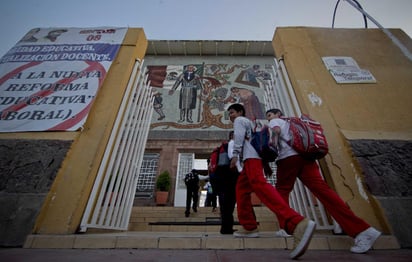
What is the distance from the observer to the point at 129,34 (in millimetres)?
3908

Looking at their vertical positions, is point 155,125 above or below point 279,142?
above

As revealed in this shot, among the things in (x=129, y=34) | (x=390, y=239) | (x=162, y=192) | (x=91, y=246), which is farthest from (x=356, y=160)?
(x=162, y=192)

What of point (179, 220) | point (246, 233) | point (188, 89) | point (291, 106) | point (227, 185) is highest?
point (188, 89)

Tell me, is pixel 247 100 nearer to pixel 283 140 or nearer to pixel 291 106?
pixel 291 106

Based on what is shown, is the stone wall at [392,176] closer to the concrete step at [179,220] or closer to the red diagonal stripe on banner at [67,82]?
the concrete step at [179,220]

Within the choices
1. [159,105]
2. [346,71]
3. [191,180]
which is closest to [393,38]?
[346,71]

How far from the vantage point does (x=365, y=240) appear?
1676mm

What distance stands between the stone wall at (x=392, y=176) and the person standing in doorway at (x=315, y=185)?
0.66m

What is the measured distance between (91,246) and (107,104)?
1.84 meters

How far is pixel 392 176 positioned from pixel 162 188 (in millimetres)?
6785

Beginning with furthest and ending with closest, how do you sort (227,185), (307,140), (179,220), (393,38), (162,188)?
(162,188) → (179,220) → (393,38) → (227,185) → (307,140)

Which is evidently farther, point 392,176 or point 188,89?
point 188,89

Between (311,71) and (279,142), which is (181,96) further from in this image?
(279,142)

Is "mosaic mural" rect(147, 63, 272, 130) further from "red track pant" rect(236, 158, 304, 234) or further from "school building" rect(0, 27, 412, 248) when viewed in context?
"red track pant" rect(236, 158, 304, 234)
